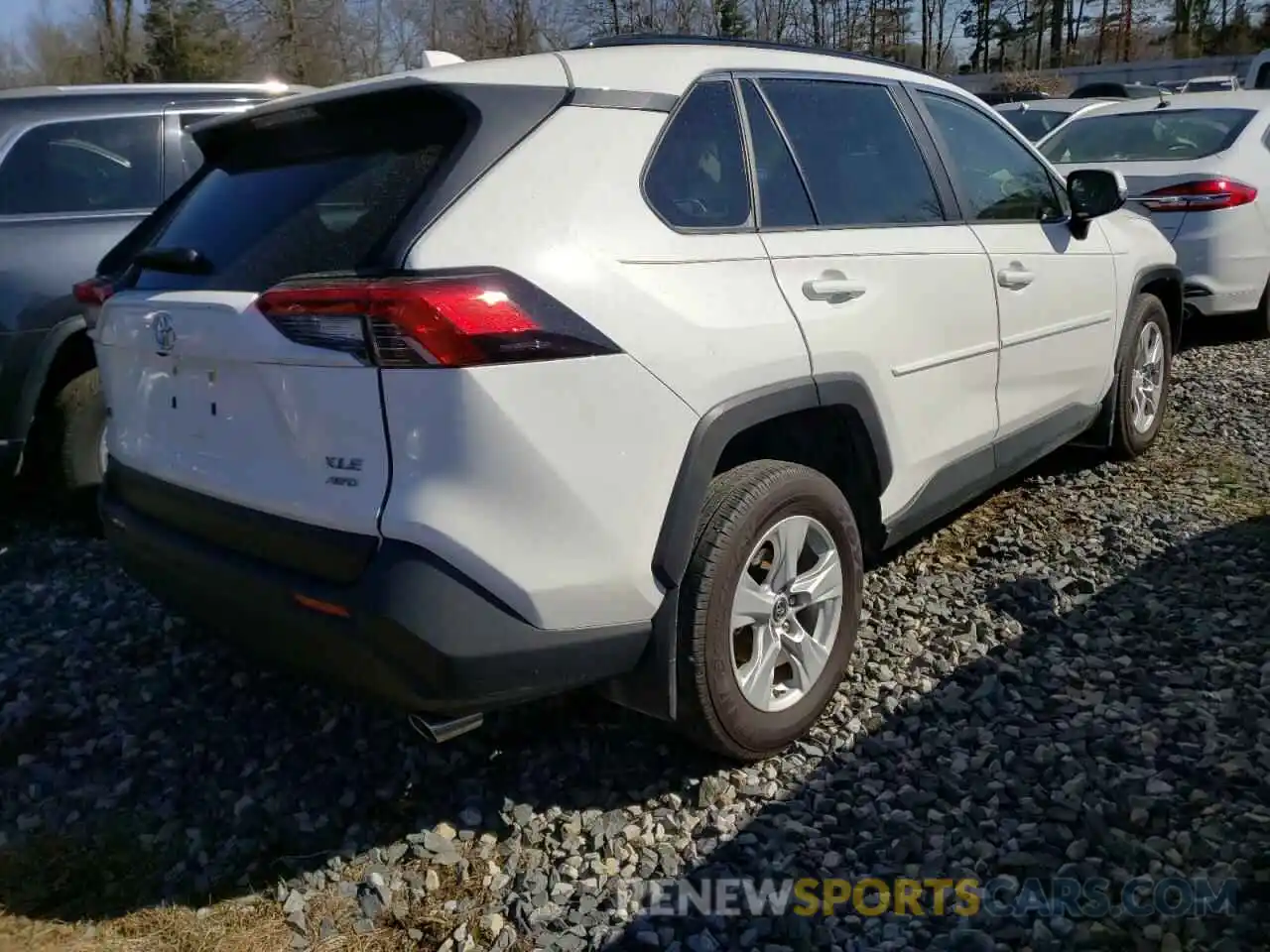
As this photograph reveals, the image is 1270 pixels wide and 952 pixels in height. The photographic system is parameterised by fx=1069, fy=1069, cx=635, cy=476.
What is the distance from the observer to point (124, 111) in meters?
4.82

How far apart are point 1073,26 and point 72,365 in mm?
57114

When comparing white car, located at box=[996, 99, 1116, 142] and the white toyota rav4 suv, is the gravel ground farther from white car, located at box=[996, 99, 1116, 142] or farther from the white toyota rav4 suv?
white car, located at box=[996, 99, 1116, 142]

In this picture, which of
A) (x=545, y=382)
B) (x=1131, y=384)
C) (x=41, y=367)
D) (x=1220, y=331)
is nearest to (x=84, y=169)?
(x=41, y=367)

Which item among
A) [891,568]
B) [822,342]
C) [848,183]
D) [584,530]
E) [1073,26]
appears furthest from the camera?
[1073,26]

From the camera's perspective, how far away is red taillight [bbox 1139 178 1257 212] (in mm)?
6598

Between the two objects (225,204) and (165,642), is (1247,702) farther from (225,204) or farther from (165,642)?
(165,642)

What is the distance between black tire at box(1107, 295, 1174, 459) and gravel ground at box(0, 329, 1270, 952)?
1.07 meters

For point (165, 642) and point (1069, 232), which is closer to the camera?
point (165, 642)

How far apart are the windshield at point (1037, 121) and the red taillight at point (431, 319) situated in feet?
35.7

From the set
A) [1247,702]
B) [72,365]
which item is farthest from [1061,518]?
[72,365]

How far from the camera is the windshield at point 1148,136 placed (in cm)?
723

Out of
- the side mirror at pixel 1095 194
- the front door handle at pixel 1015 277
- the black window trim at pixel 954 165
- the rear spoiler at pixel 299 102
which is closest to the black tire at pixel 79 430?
the rear spoiler at pixel 299 102

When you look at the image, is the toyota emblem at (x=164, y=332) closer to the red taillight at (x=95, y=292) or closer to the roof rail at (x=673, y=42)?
the red taillight at (x=95, y=292)

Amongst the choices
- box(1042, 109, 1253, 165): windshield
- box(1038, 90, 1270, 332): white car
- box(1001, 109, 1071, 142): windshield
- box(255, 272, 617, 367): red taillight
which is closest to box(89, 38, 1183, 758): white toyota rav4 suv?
box(255, 272, 617, 367): red taillight
